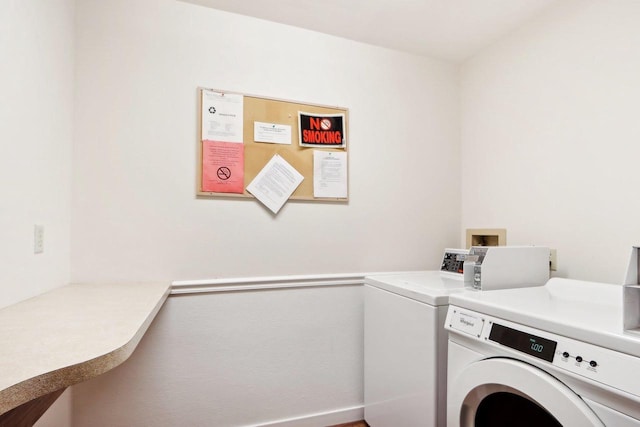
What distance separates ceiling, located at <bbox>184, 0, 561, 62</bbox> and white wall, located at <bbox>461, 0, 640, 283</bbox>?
0.49ft

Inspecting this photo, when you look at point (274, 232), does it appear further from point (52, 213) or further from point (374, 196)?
point (52, 213)

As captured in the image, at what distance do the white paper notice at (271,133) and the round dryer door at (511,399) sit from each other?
1475mm

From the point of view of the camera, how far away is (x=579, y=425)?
785mm

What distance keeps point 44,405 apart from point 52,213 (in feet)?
2.52

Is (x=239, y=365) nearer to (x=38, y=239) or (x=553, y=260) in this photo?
(x=38, y=239)

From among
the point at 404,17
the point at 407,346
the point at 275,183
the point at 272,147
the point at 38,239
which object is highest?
the point at 404,17

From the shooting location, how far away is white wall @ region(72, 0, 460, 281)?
1.66 metres

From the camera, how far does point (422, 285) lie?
1586mm

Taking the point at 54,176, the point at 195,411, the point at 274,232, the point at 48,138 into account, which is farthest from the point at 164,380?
the point at 48,138

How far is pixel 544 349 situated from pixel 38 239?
5.97ft

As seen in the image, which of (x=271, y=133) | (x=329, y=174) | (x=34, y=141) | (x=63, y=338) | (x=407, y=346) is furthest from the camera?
(x=329, y=174)

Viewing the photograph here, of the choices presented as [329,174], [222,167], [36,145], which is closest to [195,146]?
[222,167]

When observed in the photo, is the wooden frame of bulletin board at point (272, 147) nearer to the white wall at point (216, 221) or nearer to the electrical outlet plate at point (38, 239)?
the white wall at point (216, 221)

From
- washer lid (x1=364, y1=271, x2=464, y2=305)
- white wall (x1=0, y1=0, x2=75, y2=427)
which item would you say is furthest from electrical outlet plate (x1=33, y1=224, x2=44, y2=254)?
washer lid (x1=364, y1=271, x2=464, y2=305)
